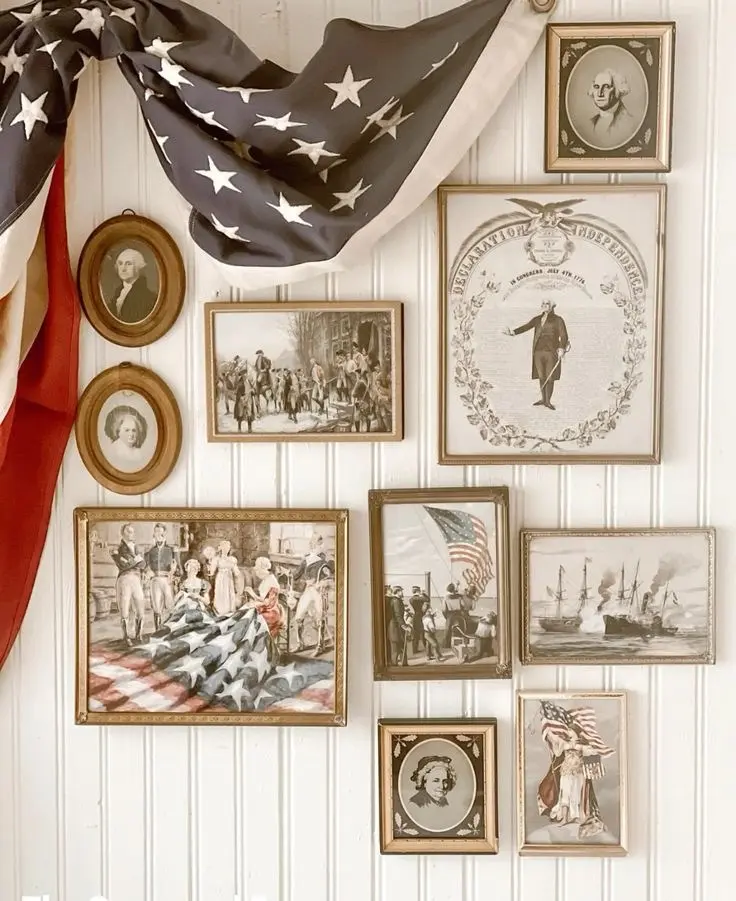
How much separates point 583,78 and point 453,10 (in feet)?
0.66

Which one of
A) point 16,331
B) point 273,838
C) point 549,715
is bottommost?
point 273,838

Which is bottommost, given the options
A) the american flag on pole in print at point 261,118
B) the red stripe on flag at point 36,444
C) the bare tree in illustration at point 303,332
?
the red stripe on flag at point 36,444

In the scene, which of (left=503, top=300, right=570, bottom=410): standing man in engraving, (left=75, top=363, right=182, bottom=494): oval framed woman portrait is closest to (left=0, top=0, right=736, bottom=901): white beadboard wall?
(left=75, top=363, right=182, bottom=494): oval framed woman portrait

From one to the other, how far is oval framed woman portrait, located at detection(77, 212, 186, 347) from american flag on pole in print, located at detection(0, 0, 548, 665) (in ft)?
0.25

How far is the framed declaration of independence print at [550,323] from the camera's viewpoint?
3.99 ft

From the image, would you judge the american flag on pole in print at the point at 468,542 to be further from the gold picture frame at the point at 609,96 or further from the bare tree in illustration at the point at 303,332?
the gold picture frame at the point at 609,96

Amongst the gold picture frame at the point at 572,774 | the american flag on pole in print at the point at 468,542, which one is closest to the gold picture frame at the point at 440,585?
the american flag on pole in print at the point at 468,542

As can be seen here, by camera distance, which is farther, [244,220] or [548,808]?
[548,808]

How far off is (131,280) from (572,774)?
963 millimetres

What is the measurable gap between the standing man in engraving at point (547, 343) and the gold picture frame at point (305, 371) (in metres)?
0.19

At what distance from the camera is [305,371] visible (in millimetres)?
1245

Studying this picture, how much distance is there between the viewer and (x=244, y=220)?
1152 mm

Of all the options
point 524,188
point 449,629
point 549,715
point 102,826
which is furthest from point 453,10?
point 102,826

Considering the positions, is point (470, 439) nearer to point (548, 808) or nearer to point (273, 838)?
point (548, 808)
